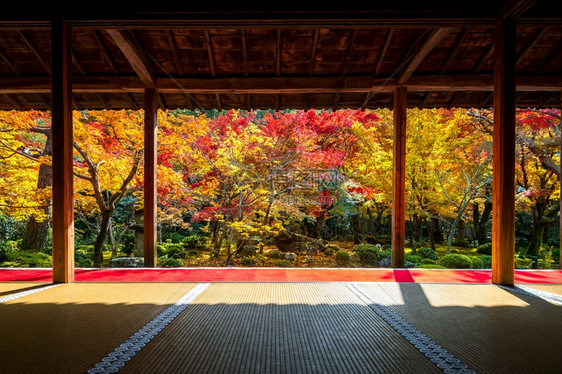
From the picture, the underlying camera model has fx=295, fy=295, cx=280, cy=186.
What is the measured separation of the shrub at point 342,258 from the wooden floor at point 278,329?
17.5ft

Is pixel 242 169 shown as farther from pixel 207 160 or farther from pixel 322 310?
pixel 322 310

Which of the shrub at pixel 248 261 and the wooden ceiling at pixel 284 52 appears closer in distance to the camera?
the wooden ceiling at pixel 284 52

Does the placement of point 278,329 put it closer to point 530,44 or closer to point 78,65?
point 78,65

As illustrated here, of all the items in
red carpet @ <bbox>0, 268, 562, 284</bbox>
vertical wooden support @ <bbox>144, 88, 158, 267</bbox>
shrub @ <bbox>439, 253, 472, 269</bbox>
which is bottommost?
shrub @ <bbox>439, 253, 472, 269</bbox>

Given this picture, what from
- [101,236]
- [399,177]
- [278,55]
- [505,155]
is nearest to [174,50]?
[278,55]

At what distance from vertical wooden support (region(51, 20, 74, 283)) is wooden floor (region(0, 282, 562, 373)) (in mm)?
288

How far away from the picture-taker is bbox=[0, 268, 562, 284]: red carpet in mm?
3072

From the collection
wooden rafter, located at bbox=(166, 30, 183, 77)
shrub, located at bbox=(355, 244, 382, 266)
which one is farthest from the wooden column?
shrub, located at bbox=(355, 244, 382, 266)

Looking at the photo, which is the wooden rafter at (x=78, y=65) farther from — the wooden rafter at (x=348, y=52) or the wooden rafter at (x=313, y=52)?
the wooden rafter at (x=348, y=52)

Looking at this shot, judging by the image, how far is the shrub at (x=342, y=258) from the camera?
8.04m

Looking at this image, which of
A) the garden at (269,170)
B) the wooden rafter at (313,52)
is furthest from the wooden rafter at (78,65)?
the wooden rafter at (313,52)

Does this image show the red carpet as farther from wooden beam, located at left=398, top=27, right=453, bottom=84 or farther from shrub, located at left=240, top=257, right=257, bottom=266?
shrub, located at left=240, top=257, right=257, bottom=266

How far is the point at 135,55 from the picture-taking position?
3.38 meters

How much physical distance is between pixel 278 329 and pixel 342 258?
21.7 ft
